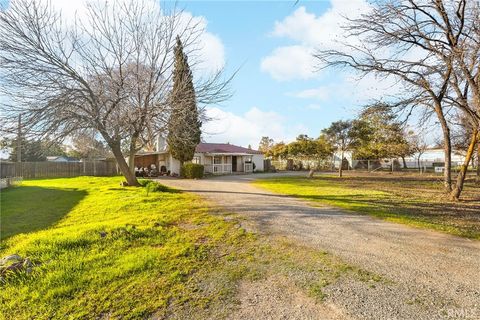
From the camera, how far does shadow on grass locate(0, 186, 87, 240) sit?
752cm

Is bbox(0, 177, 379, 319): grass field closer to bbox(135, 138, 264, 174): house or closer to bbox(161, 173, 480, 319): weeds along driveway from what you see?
bbox(161, 173, 480, 319): weeds along driveway

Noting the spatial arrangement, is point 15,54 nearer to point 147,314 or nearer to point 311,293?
point 147,314

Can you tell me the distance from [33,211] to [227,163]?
21339mm

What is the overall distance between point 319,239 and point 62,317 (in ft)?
13.8

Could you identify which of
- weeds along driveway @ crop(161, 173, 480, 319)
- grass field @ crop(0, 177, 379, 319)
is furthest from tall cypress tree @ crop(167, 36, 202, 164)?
grass field @ crop(0, 177, 379, 319)

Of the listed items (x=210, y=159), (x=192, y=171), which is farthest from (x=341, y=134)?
(x=192, y=171)

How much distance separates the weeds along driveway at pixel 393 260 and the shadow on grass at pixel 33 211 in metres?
5.33

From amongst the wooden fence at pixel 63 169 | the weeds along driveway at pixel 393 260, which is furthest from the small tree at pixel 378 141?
the wooden fence at pixel 63 169

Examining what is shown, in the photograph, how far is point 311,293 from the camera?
11.5ft

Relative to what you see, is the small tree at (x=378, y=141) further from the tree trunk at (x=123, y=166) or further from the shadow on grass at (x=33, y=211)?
the shadow on grass at (x=33, y=211)

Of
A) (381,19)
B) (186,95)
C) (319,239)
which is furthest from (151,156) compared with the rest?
(319,239)

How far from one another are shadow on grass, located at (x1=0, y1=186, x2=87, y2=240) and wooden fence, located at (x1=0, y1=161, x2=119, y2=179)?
13261mm

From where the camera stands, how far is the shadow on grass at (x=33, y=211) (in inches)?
296

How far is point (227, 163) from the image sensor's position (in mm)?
30344
